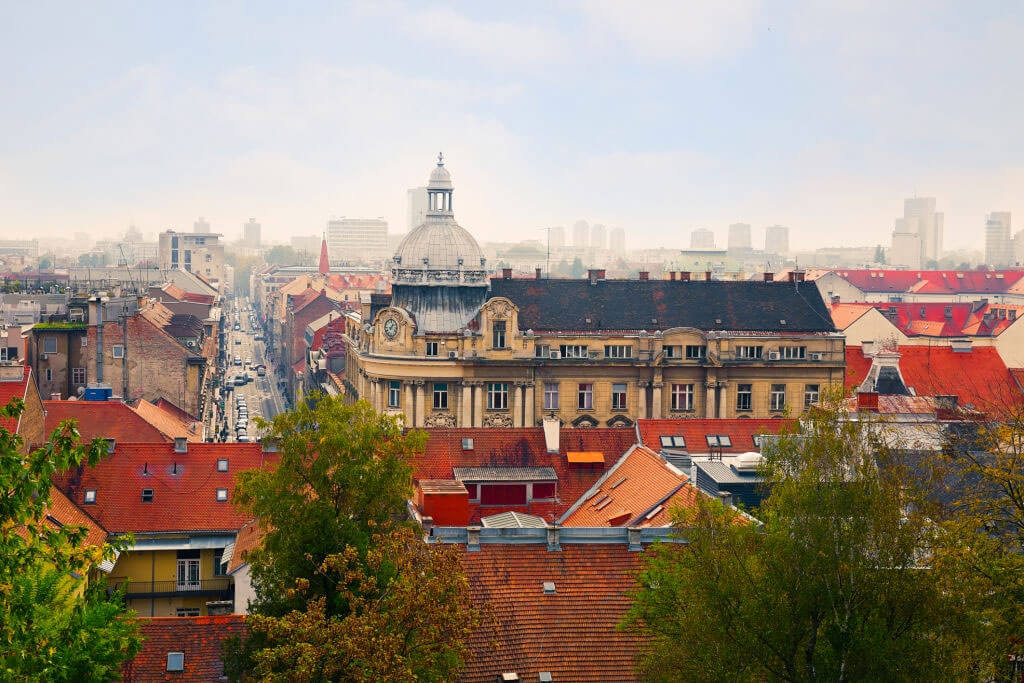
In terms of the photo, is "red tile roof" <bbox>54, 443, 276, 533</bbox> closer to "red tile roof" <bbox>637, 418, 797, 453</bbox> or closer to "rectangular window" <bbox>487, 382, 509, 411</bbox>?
"red tile roof" <bbox>637, 418, 797, 453</bbox>

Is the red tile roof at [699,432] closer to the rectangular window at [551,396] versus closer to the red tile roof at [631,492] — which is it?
the red tile roof at [631,492]

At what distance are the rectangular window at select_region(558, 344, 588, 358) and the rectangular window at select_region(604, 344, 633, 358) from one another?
1.46 m

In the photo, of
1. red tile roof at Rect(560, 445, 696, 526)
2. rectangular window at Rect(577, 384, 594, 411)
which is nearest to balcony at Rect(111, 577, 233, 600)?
red tile roof at Rect(560, 445, 696, 526)

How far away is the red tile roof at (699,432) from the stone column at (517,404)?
26.6 metres

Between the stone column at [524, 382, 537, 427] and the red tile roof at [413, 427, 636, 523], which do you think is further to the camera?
the stone column at [524, 382, 537, 427]

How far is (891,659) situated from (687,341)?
65993 mm

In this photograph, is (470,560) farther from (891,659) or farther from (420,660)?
(891,659)

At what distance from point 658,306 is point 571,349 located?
7886mm

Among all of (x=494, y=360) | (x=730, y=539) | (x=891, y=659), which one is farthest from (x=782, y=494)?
(x=494, y=360)

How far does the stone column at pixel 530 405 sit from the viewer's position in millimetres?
93562

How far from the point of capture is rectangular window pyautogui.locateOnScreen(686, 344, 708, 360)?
9556 cm

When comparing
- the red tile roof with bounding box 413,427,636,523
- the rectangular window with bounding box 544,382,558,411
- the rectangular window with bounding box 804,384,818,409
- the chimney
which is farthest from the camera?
the rectangular window with bounding box 804,384,818,409

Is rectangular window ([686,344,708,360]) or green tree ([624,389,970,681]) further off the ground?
rectangular window ([686,344,708,360])

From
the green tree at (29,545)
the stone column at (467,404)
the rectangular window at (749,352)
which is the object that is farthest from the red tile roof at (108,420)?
the green tree at (29,545)
